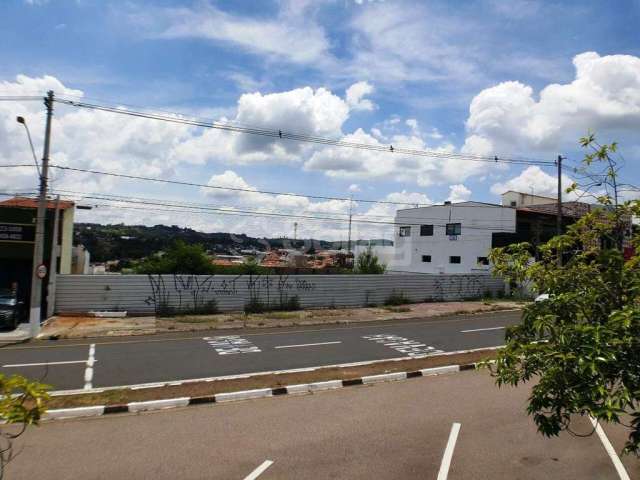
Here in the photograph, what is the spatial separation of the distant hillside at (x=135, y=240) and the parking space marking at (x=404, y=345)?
83.2ft

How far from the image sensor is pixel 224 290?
934 inches

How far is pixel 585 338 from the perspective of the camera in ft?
11.3

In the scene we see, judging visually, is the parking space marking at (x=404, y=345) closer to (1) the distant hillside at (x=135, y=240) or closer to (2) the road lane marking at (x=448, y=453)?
(2) the road lane marking at (x=448, y=453)

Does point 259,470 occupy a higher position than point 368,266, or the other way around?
point 368,266

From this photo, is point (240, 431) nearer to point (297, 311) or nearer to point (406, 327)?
point (406, 327)

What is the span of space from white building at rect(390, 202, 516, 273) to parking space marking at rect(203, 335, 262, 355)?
27033 mm

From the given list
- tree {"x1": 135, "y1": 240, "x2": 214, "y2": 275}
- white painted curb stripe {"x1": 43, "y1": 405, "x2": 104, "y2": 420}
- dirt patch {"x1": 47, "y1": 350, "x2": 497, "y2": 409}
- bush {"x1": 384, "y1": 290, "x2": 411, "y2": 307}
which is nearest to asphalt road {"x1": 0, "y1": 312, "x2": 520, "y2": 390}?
dirt patch {"x1": 47, "y1": 350, "x2": 497, "y2": 409}

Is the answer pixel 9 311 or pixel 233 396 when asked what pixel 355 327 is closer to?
pixel 233 396

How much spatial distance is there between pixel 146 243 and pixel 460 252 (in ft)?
98.8

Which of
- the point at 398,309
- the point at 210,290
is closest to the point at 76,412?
the point at 210,290

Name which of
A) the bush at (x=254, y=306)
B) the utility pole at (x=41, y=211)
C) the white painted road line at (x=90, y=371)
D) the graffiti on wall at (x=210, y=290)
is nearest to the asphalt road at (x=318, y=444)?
the white painted road line at (x=90, y=371)

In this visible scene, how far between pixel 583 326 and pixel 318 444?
4319 millimetres

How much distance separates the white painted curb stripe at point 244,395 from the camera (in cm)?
912

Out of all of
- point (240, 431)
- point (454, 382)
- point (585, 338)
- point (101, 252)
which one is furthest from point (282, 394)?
point (101, 252)
